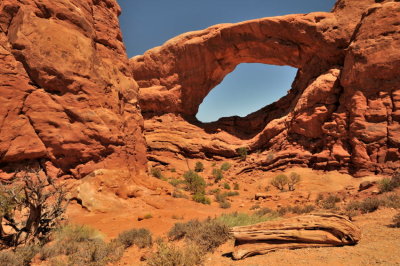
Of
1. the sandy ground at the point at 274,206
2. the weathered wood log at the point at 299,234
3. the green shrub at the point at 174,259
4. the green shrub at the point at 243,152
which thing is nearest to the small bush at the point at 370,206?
the sandy ground at the point at 274,206

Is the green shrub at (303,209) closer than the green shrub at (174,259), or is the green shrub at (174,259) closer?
the green shrub at (174,259)

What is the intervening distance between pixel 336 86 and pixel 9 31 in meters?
19.5

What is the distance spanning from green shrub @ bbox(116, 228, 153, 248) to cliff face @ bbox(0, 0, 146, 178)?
4912mm

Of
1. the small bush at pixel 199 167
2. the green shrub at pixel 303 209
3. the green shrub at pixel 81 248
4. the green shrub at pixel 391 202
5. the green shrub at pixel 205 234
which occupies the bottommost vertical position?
the green shrub at pixel 81 248

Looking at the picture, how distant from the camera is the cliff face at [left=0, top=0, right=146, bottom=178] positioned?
910cm

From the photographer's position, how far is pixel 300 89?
23250 mm

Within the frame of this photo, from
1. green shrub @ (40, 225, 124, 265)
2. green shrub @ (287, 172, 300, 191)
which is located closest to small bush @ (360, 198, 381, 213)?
green shrub @ (40, 225, 124, 265)

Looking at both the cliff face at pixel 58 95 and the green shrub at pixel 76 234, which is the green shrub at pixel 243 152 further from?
the green shrub at pixel 76 234

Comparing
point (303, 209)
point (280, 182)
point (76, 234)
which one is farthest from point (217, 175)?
point (76, 234)

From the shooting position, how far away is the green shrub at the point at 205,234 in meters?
5.55

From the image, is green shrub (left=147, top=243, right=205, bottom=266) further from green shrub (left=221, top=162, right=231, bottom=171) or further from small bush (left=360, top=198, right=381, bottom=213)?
green shrub (left=221, top=162, right=231, bottom=171)

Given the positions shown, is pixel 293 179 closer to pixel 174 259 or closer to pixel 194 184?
pixel 194 184

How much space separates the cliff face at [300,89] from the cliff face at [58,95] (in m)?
12.4

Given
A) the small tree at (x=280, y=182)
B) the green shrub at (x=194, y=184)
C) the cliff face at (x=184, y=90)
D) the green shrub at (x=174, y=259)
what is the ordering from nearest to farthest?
the green shrub at (x=174, y=259), the cliff face at (x=184, y=90), the green shrub at (x=194, y=184), the small tree at (x=280, y=182)
